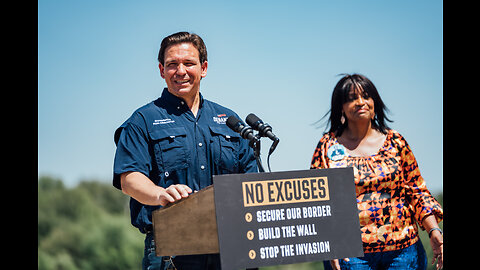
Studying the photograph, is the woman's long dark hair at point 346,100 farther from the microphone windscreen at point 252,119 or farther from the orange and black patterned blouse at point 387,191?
the microphone windscreen at point 252,119

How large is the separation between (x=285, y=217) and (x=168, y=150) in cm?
77

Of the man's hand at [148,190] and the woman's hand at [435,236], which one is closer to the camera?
the man's hand at [148,190]

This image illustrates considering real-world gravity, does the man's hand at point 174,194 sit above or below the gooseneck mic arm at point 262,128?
below

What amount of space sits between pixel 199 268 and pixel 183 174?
47cm

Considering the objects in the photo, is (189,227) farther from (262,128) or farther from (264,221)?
(262,128)

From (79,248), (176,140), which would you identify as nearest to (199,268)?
(176,140)

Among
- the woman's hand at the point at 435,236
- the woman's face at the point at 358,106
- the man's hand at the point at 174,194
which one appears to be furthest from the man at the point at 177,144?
the woman's hand at the point at 435,236

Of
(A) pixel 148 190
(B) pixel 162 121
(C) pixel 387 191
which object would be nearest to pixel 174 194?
(A) pixel 148 190

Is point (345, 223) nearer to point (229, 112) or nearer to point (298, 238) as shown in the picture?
point (298, 238)

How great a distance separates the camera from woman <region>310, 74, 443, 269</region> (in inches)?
141

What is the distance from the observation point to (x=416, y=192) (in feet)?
12.3

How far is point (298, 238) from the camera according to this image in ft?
8.09

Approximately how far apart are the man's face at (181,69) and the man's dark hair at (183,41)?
2 centimetres

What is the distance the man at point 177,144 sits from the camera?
284cm
